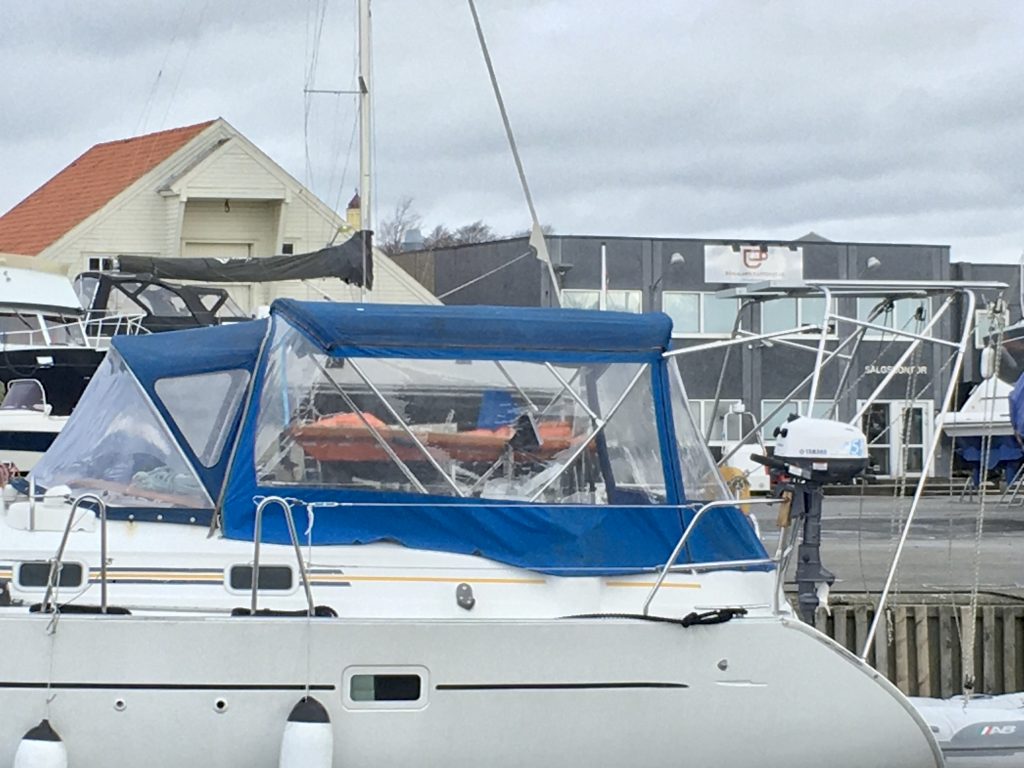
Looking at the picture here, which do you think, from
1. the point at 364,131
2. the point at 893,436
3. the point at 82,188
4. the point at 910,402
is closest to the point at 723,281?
the point at 893,436

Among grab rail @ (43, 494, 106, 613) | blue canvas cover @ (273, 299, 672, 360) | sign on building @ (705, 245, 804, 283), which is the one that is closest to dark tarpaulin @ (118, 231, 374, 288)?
blue canvas cover @ (273, 299, 672, 360)

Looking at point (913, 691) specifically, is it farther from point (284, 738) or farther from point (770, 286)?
point (284, 738)

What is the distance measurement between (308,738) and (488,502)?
1491mm

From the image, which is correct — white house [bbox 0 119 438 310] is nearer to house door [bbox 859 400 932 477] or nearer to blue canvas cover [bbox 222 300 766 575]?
house door [bbox 859 400 932 477]

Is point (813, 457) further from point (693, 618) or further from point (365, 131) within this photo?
point (365, 131)

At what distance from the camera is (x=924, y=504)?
24.9 metres

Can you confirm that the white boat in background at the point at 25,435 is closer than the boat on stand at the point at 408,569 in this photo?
No

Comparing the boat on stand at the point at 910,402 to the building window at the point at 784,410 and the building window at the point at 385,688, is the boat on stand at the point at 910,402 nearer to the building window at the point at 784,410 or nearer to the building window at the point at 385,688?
the building window at the point at 385,688

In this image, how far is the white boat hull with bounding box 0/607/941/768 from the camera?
21.5 feet

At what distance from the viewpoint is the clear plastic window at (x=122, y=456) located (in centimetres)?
743

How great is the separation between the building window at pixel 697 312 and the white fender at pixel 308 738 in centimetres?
2812

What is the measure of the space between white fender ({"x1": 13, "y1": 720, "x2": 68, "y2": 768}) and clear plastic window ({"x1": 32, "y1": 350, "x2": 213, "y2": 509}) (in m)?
1.34

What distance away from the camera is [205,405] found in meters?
7.55

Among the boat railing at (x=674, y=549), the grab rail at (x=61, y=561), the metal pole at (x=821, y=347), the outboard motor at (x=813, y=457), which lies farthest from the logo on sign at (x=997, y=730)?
the grab rail at (x=61, y=561)
